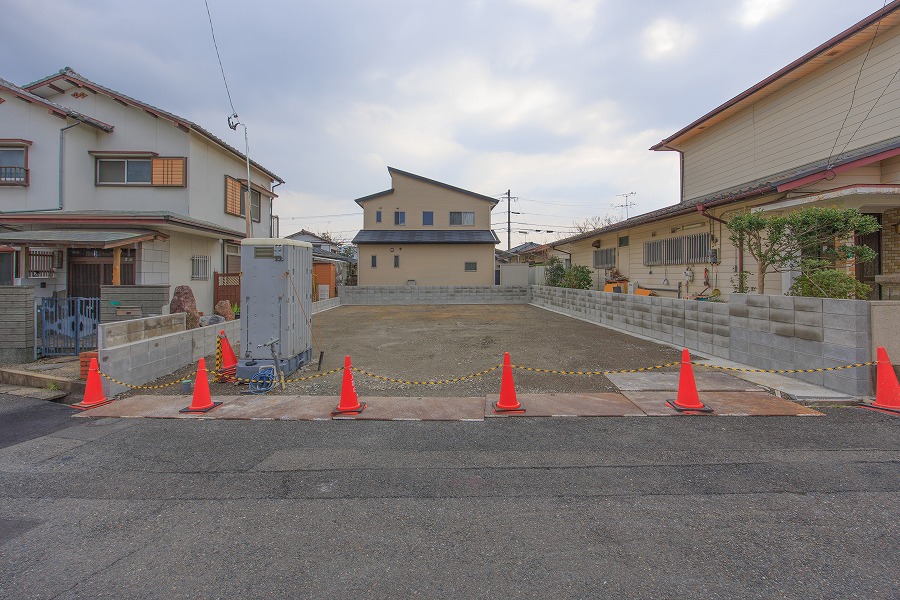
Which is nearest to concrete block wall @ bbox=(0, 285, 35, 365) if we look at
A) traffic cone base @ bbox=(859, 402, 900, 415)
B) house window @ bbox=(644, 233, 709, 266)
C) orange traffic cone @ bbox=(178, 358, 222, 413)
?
orange traffic cone @ bbox=(178, 358, 222, 413)

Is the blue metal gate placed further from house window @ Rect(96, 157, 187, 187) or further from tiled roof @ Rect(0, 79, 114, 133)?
tiled roof @ Rect(0, 79, 114, 133)

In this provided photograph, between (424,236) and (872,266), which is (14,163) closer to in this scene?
(424,236)

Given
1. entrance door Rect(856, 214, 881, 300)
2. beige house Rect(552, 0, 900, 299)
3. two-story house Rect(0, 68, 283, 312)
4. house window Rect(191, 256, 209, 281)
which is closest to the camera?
beige house Rect(552, 0, 900, 299)

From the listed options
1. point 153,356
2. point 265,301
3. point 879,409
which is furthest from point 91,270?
point 879,409

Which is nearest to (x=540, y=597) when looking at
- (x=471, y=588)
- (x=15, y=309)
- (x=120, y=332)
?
(x=471, y=588)

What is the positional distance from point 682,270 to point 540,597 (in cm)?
1165

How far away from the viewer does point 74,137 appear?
489 inches

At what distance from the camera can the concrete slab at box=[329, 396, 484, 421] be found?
17.5ft

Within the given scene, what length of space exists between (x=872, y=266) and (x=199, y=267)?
16.9 m

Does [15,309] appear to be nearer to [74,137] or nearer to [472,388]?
[74,137]

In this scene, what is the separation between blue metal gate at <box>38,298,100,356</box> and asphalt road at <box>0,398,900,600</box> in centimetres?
490

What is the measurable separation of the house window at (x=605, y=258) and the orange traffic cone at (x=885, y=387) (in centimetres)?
1111

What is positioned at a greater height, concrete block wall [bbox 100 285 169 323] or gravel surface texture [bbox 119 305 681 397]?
concrete block wall [bbox 100 285 169 323]

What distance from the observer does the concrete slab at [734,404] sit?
5.23m
